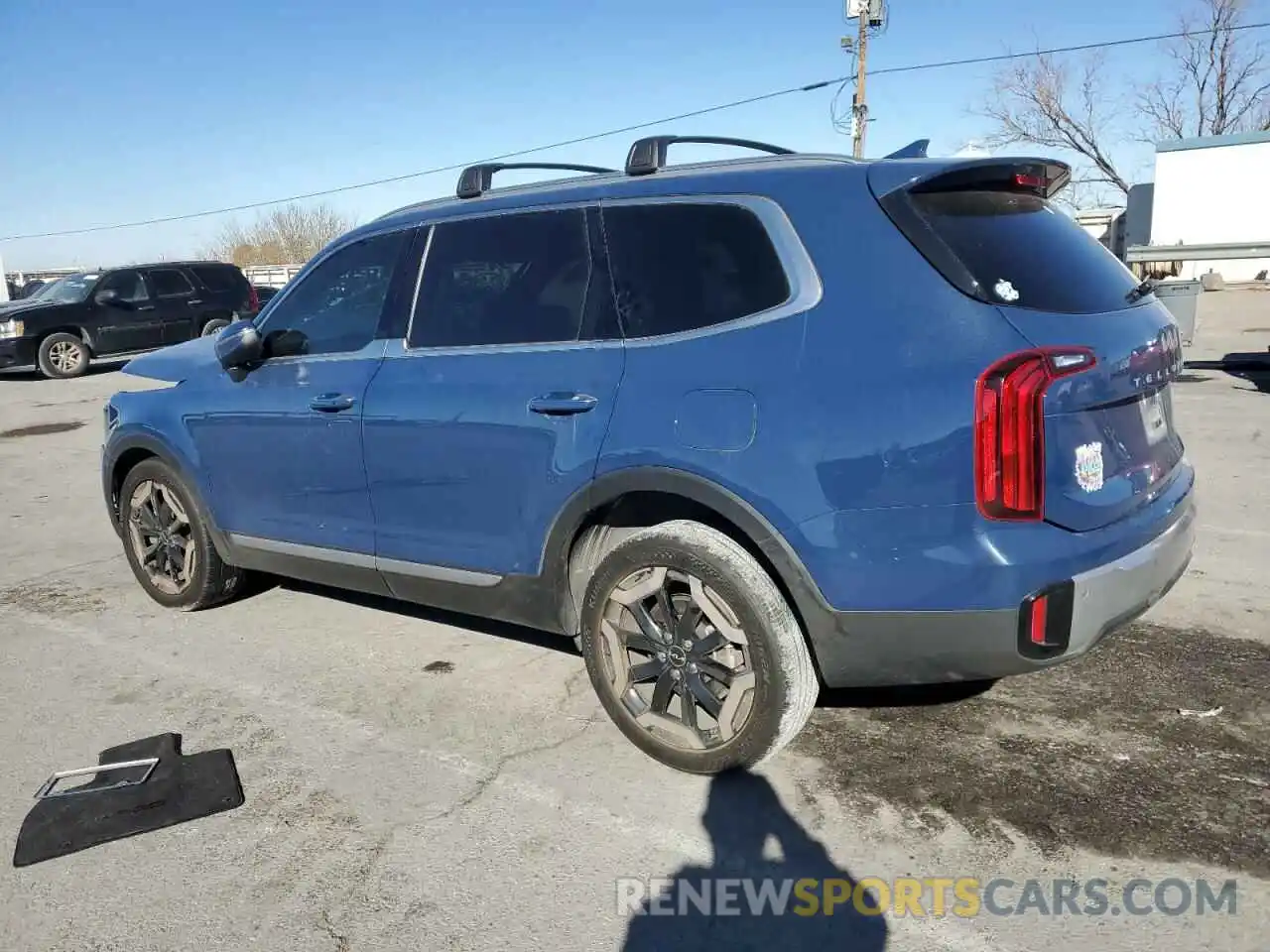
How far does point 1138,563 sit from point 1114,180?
53.2 meters

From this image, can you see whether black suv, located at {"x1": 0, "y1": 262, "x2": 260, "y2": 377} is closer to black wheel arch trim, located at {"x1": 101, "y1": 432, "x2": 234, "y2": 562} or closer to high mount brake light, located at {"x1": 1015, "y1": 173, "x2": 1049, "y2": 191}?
black wheel arch trim, located at {"x1": 101, "y1": 432, "x2": 234, "y2": 562}

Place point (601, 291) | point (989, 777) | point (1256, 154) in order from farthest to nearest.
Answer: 1. point (1256, 154)
2. point (601, 291)
3. point (989, 777)

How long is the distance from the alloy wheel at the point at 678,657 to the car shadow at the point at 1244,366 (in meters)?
10.3

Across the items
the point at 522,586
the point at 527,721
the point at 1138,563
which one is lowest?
the point at 527,721

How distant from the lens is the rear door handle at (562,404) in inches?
125

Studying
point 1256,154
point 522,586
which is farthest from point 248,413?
point 1256,154

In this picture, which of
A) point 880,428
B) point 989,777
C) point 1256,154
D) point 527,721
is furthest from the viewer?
point 1256,154

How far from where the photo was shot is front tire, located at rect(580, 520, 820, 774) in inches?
114

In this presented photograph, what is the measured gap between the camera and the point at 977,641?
8.70ft

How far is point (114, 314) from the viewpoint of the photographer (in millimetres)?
17000

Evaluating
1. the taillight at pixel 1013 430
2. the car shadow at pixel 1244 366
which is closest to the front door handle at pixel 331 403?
the taillight at pixel 1013 430

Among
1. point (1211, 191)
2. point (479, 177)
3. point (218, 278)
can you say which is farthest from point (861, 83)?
point (479, 177)

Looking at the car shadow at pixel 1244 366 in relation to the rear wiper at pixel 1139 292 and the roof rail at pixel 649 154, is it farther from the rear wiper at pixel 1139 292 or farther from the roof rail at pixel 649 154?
the roof rail at pixel 649 154

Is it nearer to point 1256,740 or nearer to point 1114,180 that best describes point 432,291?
point 1256,740
